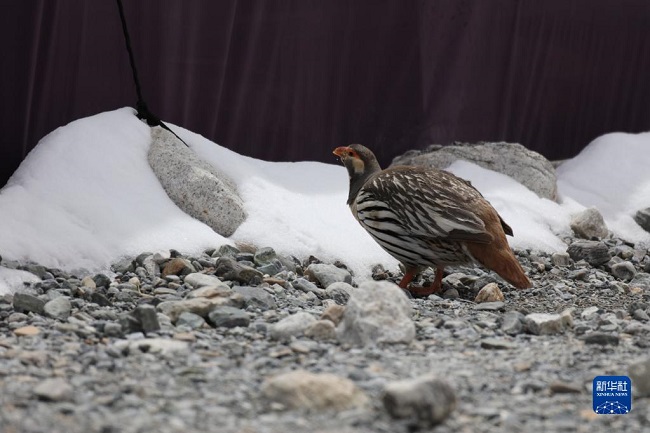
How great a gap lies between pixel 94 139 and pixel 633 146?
534 cm

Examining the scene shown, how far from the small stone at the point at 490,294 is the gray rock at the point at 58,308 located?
2.21 metres

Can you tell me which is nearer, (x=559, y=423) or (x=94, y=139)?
(x=559, y=423)

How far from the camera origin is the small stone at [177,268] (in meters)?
5.03

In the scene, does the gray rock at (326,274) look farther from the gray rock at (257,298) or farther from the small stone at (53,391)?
the small stone at (53,391)

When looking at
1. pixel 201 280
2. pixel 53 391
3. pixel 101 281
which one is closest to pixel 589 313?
pixel 201 280

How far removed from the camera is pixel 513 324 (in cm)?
419

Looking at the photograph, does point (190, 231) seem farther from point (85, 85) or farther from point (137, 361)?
point (137, 361)

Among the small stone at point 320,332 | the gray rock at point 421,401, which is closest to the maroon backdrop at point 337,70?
the small stone at point 320,332

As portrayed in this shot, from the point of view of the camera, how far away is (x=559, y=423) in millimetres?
2852

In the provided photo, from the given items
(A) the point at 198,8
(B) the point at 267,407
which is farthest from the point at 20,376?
(A) the point at 198,8

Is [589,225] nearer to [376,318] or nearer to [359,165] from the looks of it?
[359,165]

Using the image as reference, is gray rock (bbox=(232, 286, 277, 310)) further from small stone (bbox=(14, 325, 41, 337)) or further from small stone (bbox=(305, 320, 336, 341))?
small stone (bbox=(14, 325, 41, 337))

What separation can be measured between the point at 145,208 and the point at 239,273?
97cm

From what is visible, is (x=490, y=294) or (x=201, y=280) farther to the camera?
(x=490, y=294)
